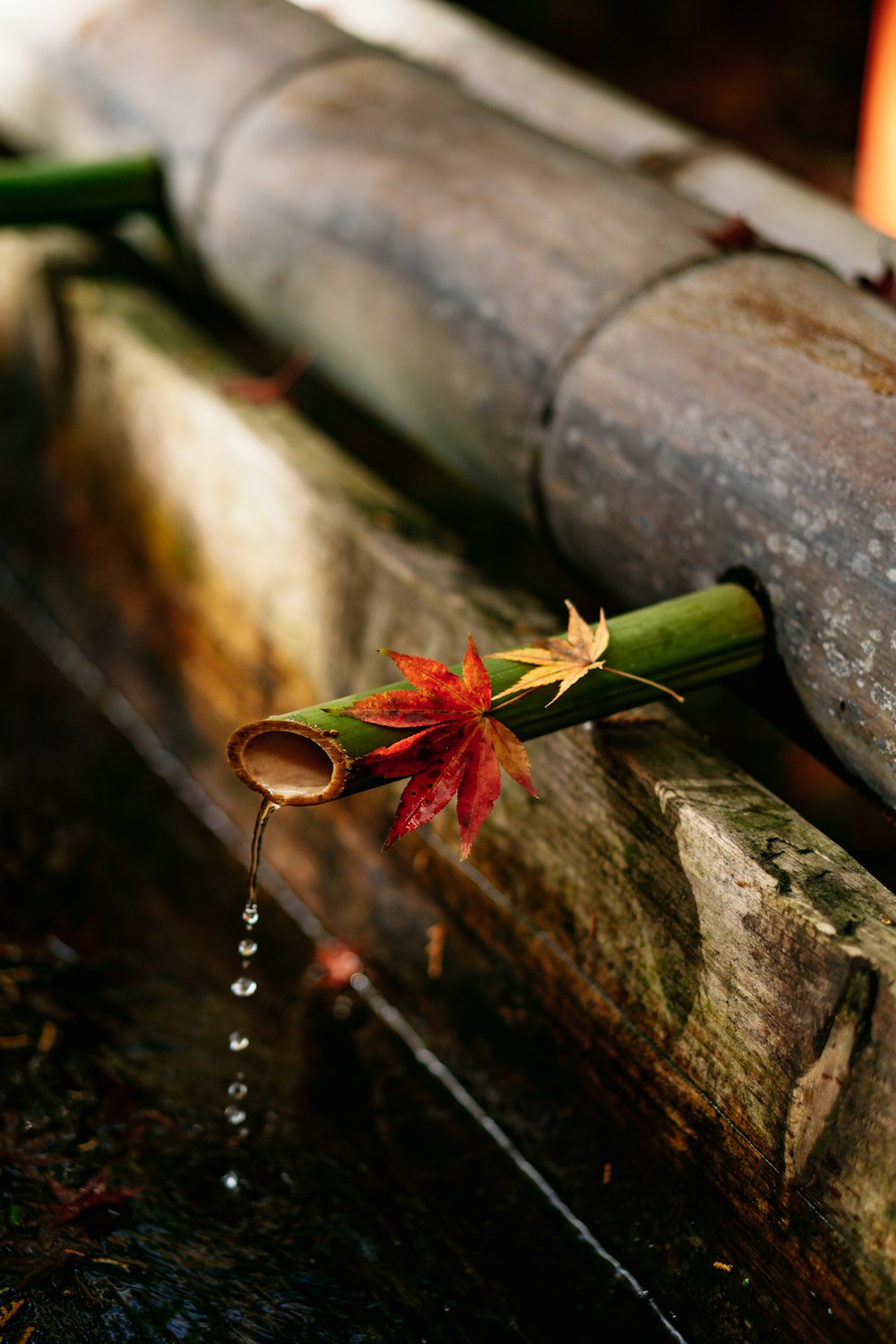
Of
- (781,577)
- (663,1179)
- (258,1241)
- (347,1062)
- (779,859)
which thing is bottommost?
(347,1062)

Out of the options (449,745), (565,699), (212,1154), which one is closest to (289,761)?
(449,745)

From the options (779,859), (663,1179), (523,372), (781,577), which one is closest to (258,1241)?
(663,1179)

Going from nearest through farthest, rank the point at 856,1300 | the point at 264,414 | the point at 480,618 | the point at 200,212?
the point at 856,1300 → the point at 480,618 → the point at 264,414 → the point at 200,212

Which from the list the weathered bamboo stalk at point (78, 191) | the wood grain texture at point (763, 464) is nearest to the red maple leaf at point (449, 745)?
the wood grain texture at point (763, 464)

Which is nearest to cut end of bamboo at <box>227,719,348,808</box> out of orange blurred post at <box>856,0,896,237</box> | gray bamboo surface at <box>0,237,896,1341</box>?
gray bamboo surface at <box>0,237,896,1341</box>

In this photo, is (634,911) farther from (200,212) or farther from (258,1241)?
(200,212)

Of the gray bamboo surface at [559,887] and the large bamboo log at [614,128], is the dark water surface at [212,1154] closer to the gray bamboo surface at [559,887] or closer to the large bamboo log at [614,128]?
the gray bamboo surface at [559,887]

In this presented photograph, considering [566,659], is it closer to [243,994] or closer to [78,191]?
[243,994]
